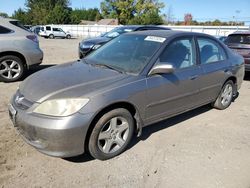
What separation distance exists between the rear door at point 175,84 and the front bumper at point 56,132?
43.4 inches

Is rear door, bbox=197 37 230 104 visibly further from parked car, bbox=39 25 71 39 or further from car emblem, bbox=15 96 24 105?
parked car, bbox=39 25 71 39

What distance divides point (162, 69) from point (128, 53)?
73 centimetres

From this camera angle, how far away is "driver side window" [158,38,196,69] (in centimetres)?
413

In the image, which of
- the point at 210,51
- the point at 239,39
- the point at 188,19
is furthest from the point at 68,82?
the point at 188,19

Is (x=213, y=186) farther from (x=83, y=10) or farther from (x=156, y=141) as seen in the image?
(x=83, y=10)

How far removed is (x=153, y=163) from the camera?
3537 mm

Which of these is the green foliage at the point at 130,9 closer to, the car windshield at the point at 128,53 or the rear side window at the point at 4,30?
the rear side window at the point at 4,30

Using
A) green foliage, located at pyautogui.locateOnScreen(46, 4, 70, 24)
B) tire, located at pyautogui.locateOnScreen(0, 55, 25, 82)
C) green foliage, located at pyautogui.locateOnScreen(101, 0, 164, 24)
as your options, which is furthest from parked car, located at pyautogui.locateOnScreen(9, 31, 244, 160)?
green foliage, located at pyautogui.locateOnScreen(46, 4, 70, 24)

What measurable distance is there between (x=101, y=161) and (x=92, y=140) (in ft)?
1.25

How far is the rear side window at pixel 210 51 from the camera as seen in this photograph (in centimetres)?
481

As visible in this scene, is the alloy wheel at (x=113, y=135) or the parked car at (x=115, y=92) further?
the alloy wheel at (x=113, y=135)

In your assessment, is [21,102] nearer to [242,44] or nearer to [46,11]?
[242,44]

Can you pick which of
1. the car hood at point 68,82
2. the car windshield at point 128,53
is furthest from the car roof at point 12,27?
the car hood at point 68,82

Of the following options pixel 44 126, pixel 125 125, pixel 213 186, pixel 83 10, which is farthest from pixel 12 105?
pixel 83 10
